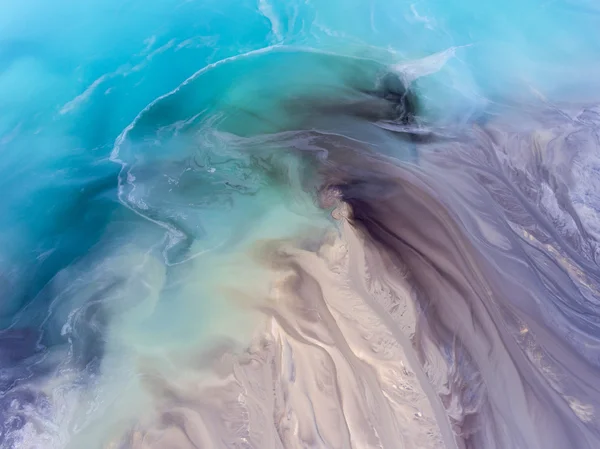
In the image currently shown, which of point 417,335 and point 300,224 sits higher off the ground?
point 300,224

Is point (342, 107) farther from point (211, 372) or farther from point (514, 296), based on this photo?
point (211, 372)

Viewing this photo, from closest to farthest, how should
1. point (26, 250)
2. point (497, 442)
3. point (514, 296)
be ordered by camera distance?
point (497, 442) → point (514, 296) → point (26, 250)

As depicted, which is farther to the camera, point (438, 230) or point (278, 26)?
point (278, 26)

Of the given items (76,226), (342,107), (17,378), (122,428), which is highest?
(342,107)

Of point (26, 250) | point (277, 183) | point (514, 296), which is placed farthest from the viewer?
point (277, 183)

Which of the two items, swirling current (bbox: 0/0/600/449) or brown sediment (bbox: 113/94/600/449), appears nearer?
brown sediment (bbox: 113/94/600/449)

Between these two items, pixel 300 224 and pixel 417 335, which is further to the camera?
pixel 300 224

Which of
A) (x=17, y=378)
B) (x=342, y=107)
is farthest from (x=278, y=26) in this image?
(x=17, y=378)

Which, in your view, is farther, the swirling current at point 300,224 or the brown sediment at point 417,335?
the swirling current at point 300,224
